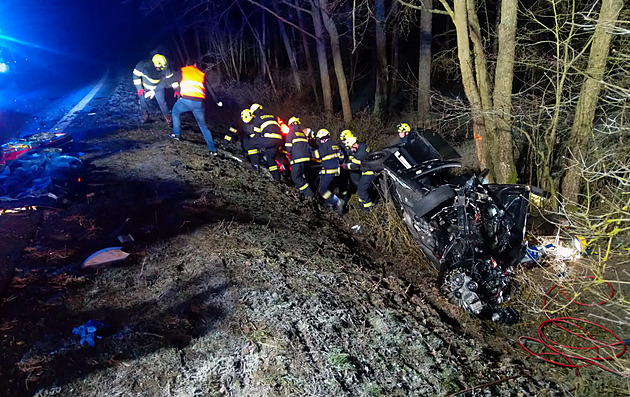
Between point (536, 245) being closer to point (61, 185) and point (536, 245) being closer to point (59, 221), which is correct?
point (59, 221)

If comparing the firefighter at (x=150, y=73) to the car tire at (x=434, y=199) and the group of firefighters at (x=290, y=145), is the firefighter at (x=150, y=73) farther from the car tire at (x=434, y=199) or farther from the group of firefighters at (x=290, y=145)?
the car tire at (x=434, y=199)

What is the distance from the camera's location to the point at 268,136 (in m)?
7.89

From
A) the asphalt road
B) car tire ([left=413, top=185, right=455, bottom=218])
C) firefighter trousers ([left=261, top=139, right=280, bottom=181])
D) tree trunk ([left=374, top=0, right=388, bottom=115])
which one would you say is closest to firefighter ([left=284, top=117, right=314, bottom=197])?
firefighter trousers ([left=261, top=139, right=280, bottom=181])

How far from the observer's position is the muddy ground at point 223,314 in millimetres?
3025

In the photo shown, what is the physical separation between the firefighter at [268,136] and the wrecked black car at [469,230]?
10.4 ft

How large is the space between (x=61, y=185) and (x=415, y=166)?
526 centimetres

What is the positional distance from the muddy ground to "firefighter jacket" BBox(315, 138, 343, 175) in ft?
5.73

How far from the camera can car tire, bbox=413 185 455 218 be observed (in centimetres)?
493

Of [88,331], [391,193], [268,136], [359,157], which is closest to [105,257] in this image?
[88,331]

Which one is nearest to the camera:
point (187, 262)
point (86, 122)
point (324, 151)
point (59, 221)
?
point (187, 262)

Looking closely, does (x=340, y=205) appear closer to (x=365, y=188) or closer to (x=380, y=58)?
(x=365, y=188)

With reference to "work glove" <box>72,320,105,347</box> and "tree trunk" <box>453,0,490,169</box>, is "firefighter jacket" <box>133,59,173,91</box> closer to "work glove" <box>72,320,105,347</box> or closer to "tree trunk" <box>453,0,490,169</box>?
"tree trunk" <box>453,0,490,169</box>

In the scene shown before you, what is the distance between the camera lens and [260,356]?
320 centimetres

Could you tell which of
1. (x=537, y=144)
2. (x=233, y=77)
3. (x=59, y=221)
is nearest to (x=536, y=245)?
(x=537, y=144)
